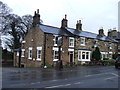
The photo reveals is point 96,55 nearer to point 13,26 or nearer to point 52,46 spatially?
point 52,46

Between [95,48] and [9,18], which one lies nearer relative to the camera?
[95,48]

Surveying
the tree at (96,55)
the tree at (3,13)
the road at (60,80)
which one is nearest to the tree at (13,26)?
the tree at (3,13)

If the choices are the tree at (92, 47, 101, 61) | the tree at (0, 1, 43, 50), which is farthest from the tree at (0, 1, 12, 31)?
the tree at (92, 47, 101, 61)

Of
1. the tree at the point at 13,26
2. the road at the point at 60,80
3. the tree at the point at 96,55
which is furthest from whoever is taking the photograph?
the tree at the point at 13,26

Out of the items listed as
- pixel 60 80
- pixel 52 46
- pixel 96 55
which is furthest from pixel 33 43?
pixel 60 80

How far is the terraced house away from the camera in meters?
33.5

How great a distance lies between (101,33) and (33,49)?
21.1 meters

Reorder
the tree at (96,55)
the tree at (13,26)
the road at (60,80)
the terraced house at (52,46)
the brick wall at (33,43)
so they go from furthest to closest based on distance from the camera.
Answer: the tree at (13,26), the tree at (96,55), the brick wall at (33,43), the terraced house at (52,46), the road at (60,80)

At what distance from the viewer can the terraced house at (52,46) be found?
3350cm

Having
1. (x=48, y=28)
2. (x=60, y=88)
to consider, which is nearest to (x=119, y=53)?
(x=48, y=28)

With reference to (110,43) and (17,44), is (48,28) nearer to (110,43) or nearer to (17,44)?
(110,43)

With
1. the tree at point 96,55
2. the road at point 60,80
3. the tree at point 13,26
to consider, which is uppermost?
the tree at point 13,26

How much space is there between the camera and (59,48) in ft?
111

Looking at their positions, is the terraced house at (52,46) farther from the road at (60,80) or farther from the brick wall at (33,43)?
the road at (60,80)
